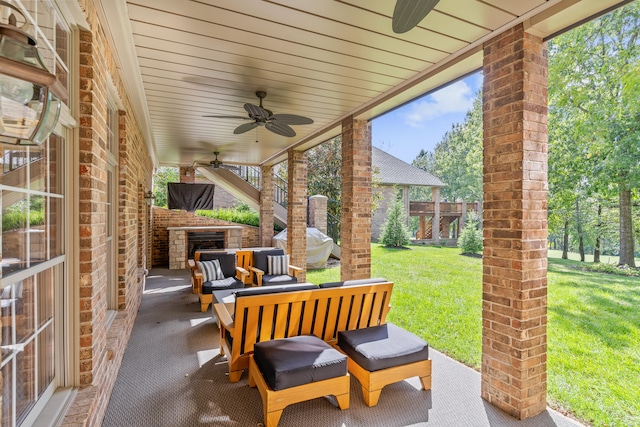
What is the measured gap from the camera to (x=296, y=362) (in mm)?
2355

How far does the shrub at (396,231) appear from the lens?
43.9 ft

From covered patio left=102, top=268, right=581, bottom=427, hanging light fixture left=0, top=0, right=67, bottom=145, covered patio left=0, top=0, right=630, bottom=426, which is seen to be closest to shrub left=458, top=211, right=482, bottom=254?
covered patio left=102, top=268, right=581, bottom=427

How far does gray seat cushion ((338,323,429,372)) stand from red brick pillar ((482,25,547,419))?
59 cm

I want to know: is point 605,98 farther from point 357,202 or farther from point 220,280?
point 220,280

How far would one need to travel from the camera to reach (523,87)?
7.44ft

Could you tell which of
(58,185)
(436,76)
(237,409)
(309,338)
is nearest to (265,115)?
(436,76)

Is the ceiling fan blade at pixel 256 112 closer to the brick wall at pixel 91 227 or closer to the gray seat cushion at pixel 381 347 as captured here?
the brick wall at pixel 91 227

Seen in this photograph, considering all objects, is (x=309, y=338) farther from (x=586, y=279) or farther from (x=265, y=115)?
(x=586, y=279)

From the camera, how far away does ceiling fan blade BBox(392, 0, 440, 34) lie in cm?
134

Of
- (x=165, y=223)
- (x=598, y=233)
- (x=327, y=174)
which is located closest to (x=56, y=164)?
(x=165, y=223)

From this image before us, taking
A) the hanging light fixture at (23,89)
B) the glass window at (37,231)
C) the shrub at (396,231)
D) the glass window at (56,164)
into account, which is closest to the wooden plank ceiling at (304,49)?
the glass window at (56,164)

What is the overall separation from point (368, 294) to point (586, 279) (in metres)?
7.14

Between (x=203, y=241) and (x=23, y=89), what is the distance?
919cm

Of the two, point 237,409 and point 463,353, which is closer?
point 237,409
